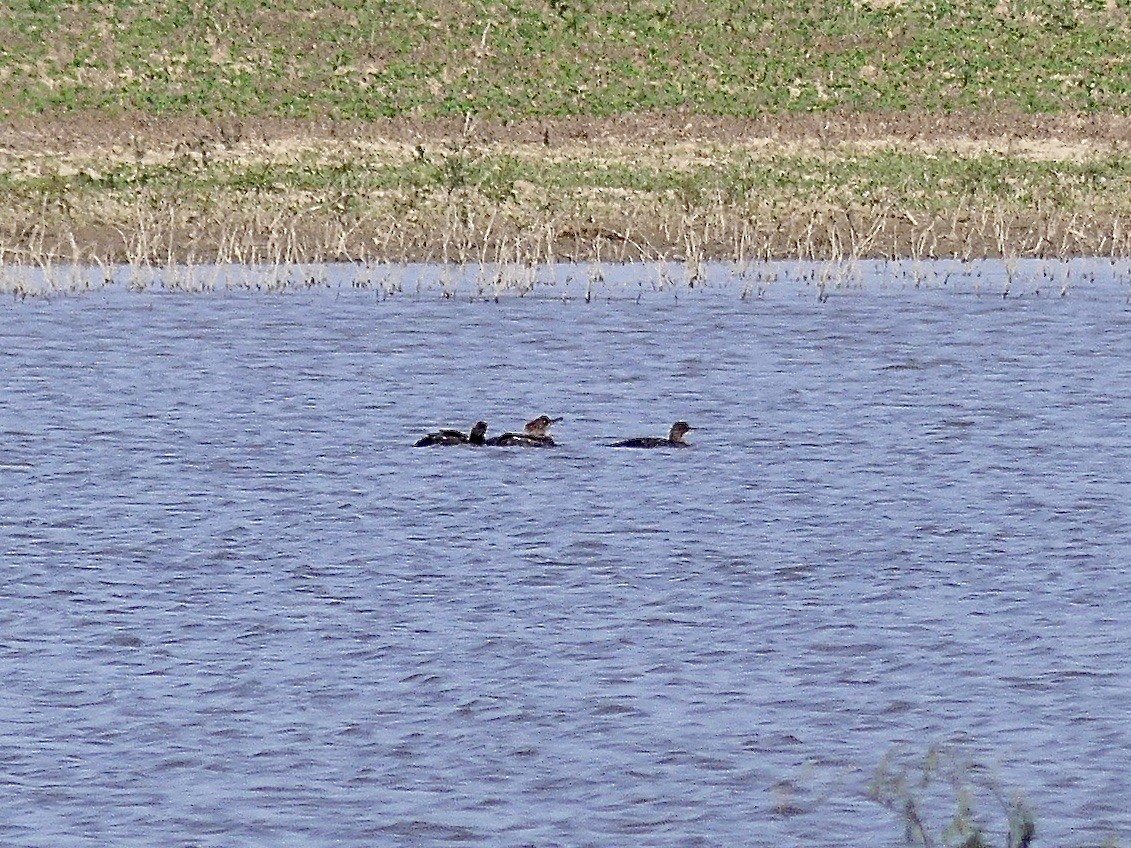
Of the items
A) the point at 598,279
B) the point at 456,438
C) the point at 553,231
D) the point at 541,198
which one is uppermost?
the point at 541,198

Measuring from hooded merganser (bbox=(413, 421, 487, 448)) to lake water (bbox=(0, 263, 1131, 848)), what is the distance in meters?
0.16

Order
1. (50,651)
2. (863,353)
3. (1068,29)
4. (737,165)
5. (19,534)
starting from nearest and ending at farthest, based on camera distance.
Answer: (50,651) < (19,534) < (863,353) < (737,165) < (1068,29)

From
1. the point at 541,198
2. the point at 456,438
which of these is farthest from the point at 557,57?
the point at 456,438

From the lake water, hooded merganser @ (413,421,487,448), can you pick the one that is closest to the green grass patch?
the lake water

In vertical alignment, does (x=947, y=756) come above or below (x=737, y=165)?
below

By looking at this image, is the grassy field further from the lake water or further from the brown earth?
the lake water

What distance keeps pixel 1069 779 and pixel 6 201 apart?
29.7 m

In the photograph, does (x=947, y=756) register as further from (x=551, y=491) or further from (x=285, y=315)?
(x=285, y=315)

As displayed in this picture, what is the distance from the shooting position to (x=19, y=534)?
15.2 m

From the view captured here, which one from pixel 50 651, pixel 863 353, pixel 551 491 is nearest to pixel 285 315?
pixel 863 353

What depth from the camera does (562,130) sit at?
56.0 m

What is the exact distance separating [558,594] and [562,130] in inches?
1719

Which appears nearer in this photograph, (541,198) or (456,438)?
(456,438)

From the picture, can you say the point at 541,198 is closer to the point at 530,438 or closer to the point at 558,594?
the point at 530,438
